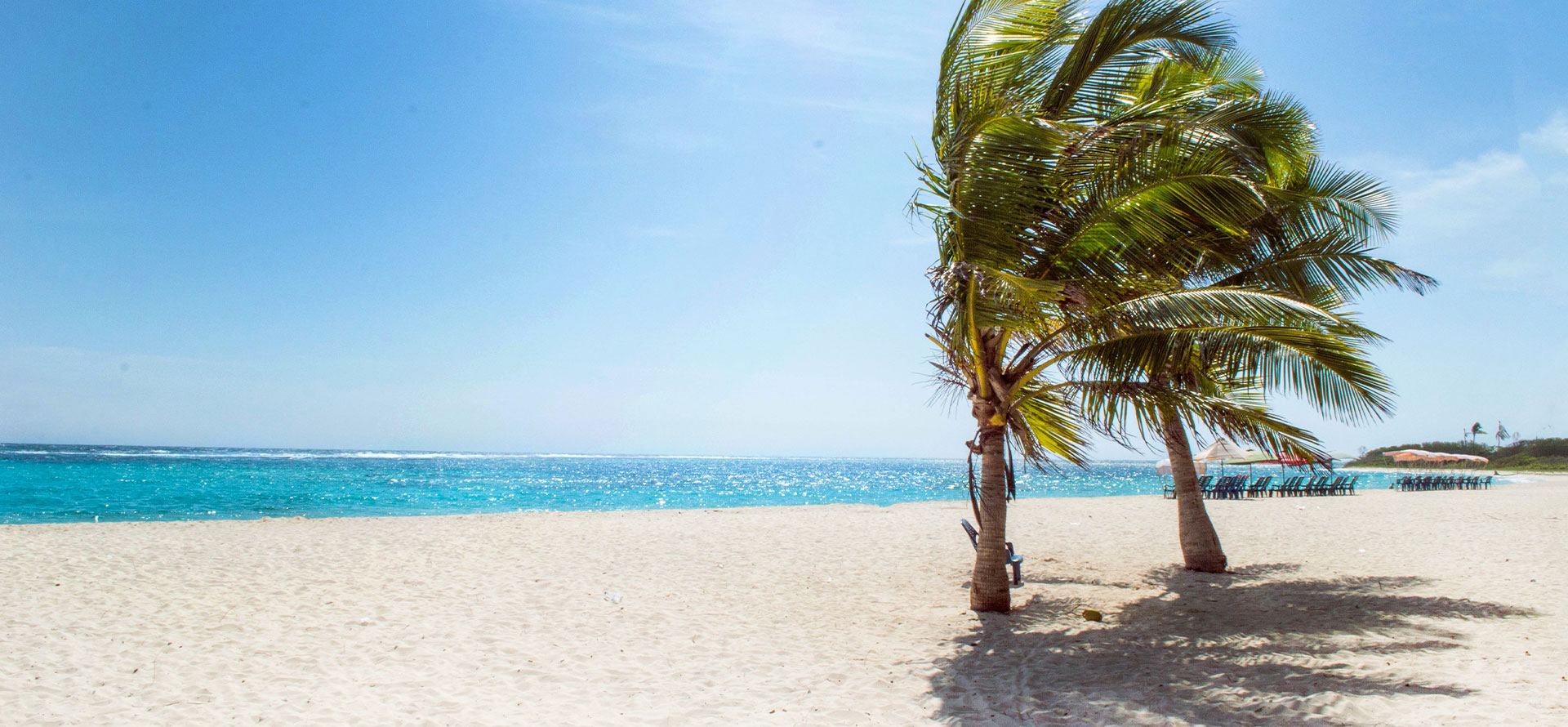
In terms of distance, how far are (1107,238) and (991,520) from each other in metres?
2.48

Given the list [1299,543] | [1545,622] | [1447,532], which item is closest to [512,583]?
[1545,622]

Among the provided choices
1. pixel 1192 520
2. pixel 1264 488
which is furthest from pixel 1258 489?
pixel 1192 520

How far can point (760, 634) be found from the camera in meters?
5.91

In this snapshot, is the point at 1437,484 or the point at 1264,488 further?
the point at 1437,484

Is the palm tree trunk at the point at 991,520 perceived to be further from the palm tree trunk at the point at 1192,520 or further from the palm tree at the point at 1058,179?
the palm tree trunk at the point at 1192,520

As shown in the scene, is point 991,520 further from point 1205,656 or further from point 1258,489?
point 1258,489

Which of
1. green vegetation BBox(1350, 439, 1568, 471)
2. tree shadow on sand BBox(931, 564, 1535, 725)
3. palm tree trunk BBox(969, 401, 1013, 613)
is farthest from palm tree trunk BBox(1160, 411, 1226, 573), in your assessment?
green vegetation BBox(1350, 439, 1568, 471)

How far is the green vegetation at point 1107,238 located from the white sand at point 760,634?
4.84ft

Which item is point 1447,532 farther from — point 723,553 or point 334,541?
point 334,541

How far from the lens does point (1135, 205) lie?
5031mm

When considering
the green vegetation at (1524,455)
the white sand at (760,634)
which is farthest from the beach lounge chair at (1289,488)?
the green vegetation at (1524,455)

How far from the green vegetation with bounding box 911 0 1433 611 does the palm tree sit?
0.01 metres

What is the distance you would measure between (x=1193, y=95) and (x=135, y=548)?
13.1 meters

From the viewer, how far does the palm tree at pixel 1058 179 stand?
493 centimetres
